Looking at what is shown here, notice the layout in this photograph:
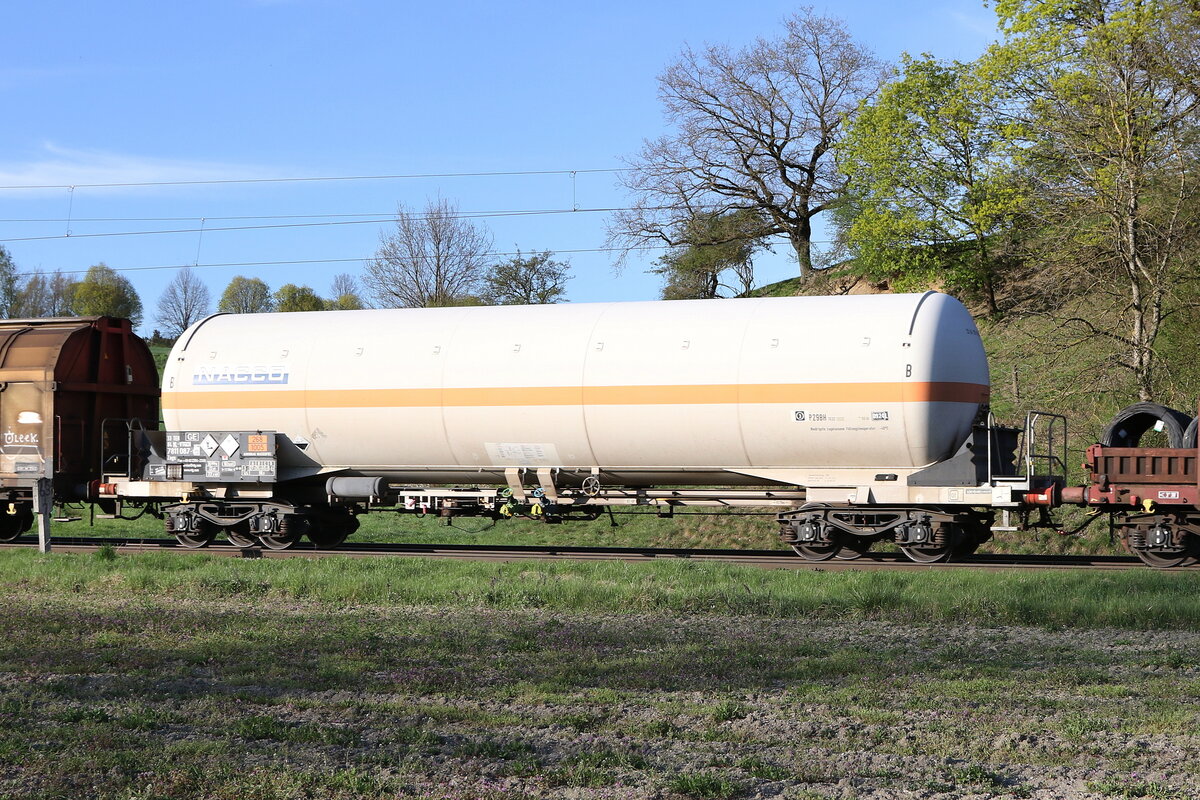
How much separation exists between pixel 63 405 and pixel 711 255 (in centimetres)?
4212

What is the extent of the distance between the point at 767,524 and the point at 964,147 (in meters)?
27.3

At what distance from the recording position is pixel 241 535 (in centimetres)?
2056

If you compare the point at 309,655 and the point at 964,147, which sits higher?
the point at 964,147

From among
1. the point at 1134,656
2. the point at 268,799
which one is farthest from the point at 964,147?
the point at 268,799

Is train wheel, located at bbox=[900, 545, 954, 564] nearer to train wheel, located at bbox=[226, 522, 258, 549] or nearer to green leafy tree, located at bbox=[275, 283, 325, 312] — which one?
train wheel, located at bbox=[226, 522, 258, 549]

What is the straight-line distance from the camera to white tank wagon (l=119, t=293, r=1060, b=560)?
53.3 feet

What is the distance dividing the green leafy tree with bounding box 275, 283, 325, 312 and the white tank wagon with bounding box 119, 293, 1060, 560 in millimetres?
59520

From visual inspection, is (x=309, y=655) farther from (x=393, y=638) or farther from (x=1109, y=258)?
(x=1109, y=258)

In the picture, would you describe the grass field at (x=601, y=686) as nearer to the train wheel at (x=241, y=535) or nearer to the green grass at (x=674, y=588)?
the green grass at (x=674, y=588)

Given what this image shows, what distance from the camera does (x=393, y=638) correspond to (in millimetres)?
10836

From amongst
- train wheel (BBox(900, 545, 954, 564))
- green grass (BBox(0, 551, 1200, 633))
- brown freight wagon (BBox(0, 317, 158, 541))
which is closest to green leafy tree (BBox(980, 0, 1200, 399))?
train wheel (BBox(900, 545, 954, 564))

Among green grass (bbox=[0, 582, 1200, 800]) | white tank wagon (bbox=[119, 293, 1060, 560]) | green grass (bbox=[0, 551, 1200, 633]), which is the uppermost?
white tank wagon (bbox=[119, 293, 1060, 560])

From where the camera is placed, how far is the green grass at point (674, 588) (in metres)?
12.0

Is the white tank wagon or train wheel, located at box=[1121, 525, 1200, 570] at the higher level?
the white tank wagon
